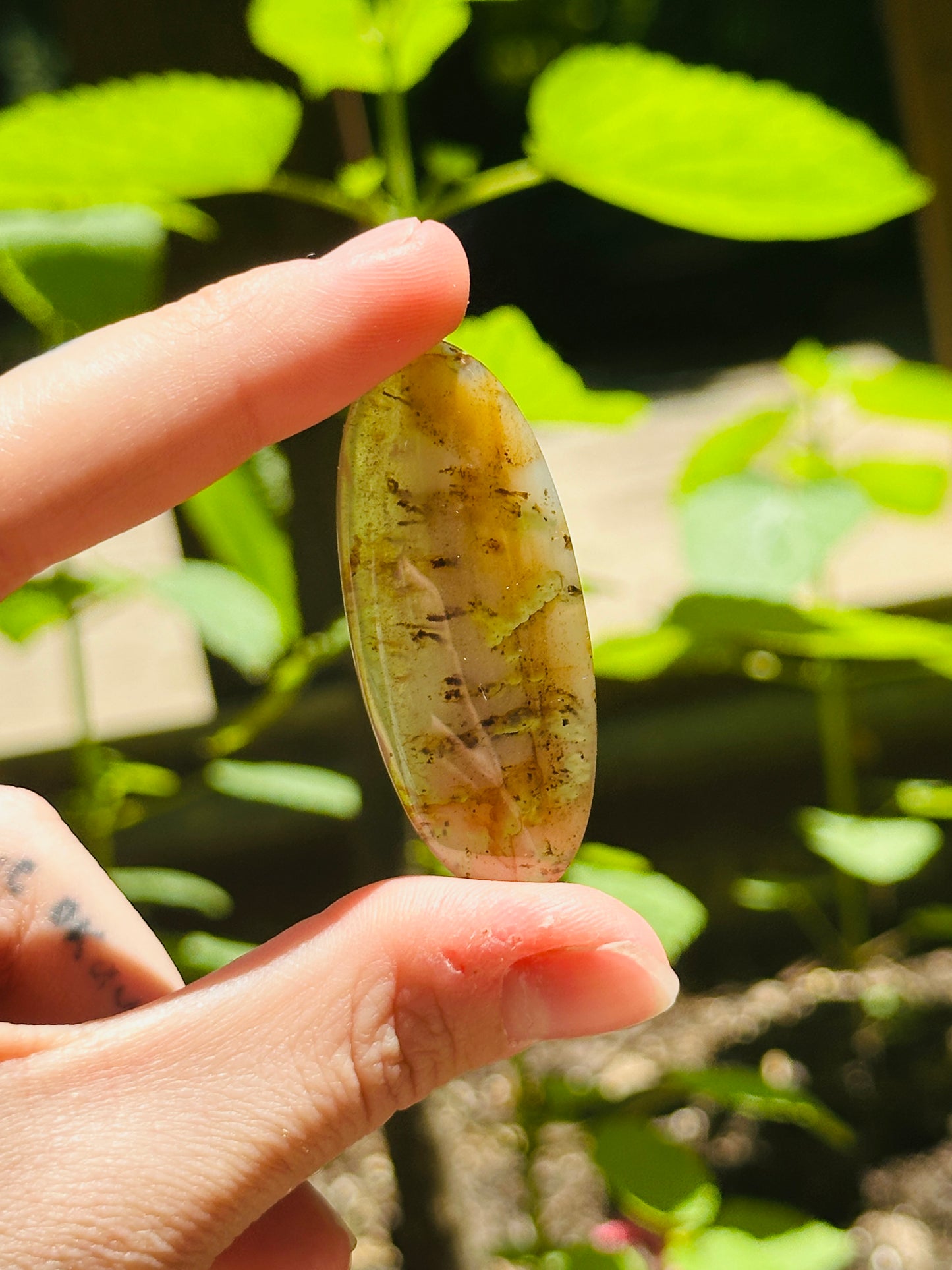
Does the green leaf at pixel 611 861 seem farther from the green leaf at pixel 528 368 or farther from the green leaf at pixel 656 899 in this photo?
the green leaf at pixel 528 368

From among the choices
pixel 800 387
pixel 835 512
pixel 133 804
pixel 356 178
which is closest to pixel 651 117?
pixel 356 178

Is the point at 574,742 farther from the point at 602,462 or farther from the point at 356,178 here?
the point at 602,462

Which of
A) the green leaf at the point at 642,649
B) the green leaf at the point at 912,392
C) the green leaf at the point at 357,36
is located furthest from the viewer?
the green leaf at the point at 912,392

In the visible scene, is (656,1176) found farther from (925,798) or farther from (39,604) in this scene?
(39,604)

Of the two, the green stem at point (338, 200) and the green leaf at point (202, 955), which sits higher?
the green stem at point (338, 200)

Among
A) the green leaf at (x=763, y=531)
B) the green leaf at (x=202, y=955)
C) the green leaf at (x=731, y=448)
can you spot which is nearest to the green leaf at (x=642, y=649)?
the green leaf at (x=763, y=531)

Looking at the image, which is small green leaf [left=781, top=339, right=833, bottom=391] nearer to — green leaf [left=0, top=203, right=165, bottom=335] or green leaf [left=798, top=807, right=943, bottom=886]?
green leaf [left=798, top=807, right=943, bottom=886]
